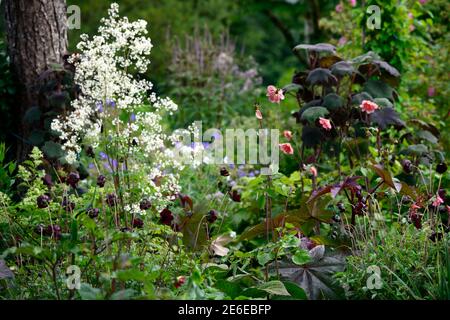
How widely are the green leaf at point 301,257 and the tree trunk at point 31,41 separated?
92.0 inches

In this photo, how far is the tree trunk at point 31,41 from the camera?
15.3 ft

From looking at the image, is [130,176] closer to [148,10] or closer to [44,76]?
[44,76]

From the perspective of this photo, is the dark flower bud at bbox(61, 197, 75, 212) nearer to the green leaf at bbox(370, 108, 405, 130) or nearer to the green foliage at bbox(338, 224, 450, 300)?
the green foliage at bbox(338, 224, 450, 300)

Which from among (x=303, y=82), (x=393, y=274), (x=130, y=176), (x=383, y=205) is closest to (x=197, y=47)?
(x=303, y=82)

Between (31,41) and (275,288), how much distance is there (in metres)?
2.70

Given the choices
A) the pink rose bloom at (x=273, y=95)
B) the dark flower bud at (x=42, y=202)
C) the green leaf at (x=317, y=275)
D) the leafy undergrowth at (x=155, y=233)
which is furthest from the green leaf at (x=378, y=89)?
the dark flower bud at (x=42, y=202)

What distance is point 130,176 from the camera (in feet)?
11.1

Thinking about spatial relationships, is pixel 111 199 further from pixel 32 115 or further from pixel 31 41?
pixel 31 41

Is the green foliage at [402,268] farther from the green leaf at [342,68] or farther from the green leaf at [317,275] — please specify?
the green leaf at [342,68]

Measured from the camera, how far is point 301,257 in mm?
3150

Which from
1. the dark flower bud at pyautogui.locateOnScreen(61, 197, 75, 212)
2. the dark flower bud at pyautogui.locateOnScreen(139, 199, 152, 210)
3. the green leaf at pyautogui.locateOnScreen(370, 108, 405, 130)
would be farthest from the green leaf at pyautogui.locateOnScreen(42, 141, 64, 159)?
the green leaf at pyautogui.locateOnScreen(370, 108, 405, 130)

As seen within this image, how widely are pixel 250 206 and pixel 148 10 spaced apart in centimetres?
729

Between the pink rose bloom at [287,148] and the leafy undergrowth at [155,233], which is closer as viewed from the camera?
the leafy undergrowth at [155,233]

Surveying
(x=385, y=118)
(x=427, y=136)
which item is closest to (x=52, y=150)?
(x=385, y=118)
